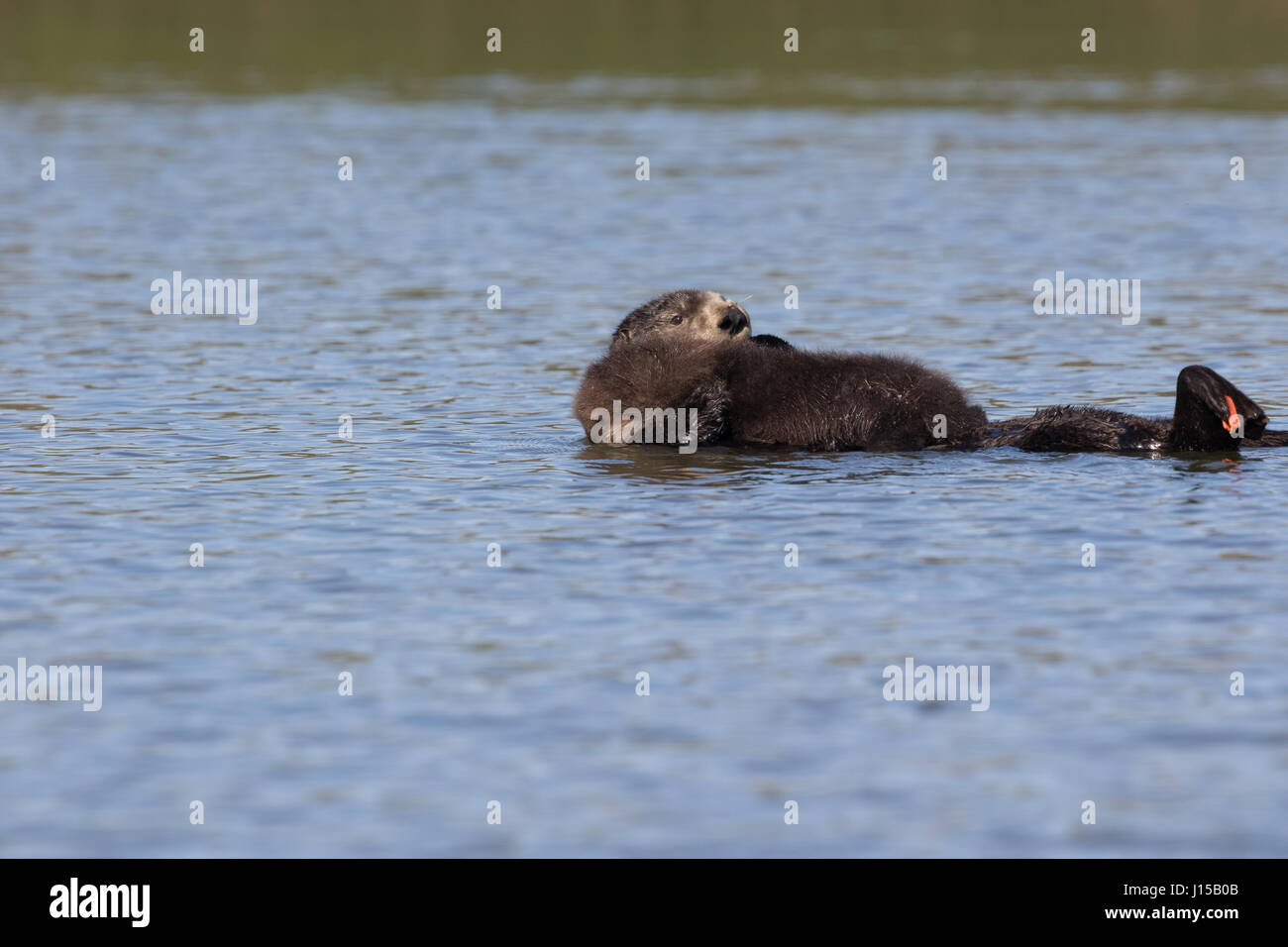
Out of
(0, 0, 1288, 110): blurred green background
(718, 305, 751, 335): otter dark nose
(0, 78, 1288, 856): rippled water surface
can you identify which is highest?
(0, 0, 1288, 110): blurred green background

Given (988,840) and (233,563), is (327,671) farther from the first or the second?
(988,840)

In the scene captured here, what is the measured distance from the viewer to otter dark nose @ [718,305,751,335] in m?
9.85

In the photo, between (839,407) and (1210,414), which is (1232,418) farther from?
(839,407)

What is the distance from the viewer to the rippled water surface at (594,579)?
4.89 meters

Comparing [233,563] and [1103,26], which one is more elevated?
[1103,26]

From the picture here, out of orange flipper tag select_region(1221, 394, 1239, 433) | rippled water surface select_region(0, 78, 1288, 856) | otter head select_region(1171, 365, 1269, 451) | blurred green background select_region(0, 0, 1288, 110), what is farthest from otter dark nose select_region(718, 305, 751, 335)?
blurred green background select_region(0, 0, 1288, 110)

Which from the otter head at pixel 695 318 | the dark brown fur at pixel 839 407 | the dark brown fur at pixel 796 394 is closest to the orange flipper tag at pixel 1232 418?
the dark brown fur at pixel 839 407

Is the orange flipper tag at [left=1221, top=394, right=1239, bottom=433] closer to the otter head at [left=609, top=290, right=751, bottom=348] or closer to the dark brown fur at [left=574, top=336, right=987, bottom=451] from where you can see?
the dark brown fur at [left=574, top=336, right=987, bottom=451]

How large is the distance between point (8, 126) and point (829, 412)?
70.3 ft

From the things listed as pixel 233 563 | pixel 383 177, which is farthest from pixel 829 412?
pixel 383 177

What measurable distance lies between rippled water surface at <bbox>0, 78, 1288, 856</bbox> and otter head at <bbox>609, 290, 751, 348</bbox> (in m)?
0.76

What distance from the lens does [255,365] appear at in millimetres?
12734

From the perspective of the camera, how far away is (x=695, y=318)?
9.90m
